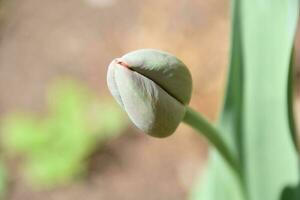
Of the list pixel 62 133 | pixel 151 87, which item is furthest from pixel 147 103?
pixel 62 133

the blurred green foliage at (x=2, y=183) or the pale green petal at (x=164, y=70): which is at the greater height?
the pale green petal at (x=164, y=70)

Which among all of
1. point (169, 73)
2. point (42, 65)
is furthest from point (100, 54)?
point (169, 73)

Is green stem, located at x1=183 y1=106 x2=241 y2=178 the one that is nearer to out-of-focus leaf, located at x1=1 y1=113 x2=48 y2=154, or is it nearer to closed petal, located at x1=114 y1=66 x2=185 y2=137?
closed petal, located at x1=114 y1=66 x2=185 y2=137

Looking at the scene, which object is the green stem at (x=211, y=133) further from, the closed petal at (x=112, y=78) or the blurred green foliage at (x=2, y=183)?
the blurred green foliage at (x=2, y=183)

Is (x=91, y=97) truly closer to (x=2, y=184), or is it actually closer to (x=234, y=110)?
(x=2, y=184)

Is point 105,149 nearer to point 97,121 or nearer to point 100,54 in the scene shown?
point 97,121

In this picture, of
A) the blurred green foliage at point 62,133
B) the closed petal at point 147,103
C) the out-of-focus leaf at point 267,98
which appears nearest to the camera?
the closed petal at point 147,103

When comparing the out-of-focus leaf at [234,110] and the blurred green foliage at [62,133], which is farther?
the blurred green foliage at [62,133]

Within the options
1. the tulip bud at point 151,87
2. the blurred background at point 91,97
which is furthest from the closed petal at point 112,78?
the blurred background at point 91,97
